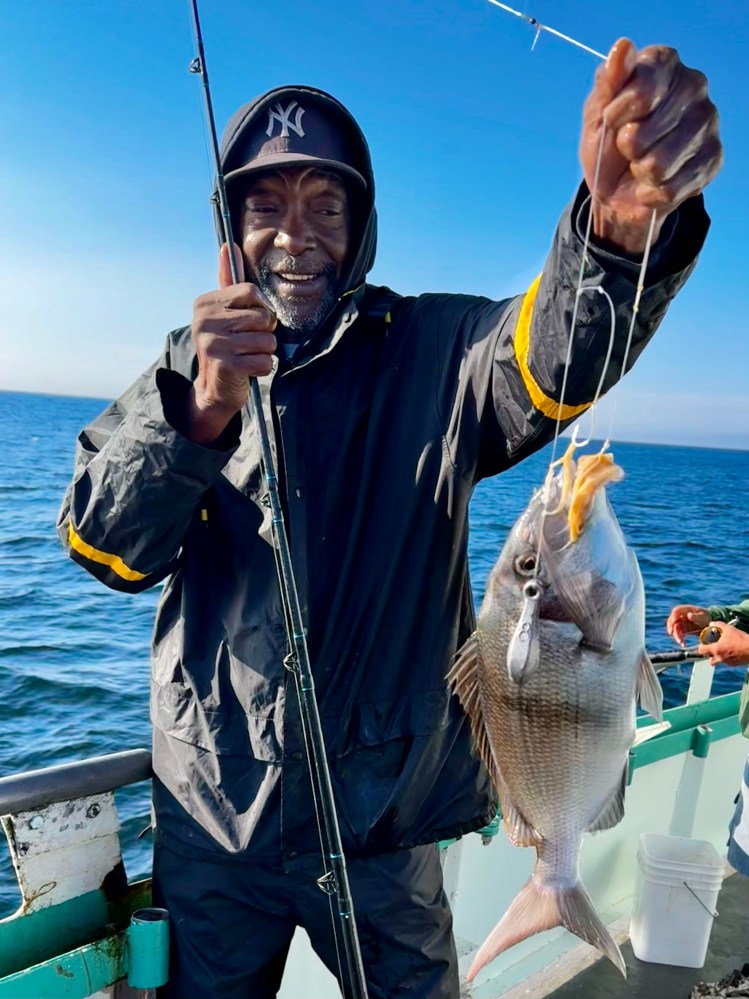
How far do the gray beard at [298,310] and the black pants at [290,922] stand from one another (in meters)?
1.50

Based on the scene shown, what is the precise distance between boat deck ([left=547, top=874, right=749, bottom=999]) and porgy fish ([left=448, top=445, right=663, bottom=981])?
1.91 m

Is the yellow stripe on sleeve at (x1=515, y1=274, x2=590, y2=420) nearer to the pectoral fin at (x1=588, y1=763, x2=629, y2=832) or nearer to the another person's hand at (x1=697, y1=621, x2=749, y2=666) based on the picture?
the pectoral fin at (x1=588, y1=763, x2=629, y2=832)

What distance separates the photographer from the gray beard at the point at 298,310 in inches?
99.7

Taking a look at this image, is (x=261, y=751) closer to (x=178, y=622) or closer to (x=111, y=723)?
(x=178, y=622)

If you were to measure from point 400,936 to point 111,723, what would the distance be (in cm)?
728

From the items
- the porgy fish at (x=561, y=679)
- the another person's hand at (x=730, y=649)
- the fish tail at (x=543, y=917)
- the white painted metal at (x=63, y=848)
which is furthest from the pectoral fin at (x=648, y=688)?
the another person's hand at (x=730, y=649)

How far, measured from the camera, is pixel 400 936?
7.35ft

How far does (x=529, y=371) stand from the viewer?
181 cm

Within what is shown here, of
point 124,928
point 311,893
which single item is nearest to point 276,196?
point 311,893

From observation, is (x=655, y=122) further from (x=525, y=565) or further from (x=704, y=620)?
(x=704, y=620)

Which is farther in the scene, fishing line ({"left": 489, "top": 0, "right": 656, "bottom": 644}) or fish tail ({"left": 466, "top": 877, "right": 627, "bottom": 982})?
fish tail ({"left": 466, "top": 877, "right": 627, "bottom": 982})

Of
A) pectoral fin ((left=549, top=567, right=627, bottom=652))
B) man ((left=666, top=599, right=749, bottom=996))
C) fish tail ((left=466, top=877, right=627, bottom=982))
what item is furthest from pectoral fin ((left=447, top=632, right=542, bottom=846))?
man ((left=666, top=599, right=749, bottom=996))

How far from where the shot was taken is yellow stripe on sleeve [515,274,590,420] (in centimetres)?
177

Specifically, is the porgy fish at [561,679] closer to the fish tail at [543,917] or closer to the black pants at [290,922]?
the fish tail at [543,917]
